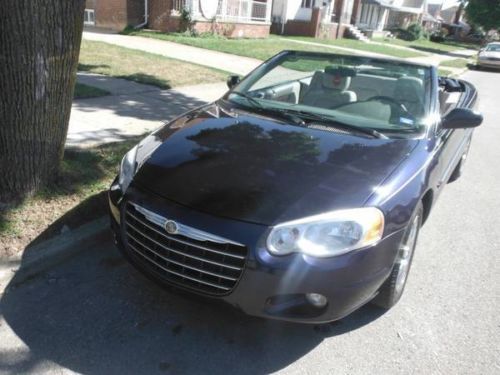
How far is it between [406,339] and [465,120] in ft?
5.72

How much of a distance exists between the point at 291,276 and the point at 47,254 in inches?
73.1

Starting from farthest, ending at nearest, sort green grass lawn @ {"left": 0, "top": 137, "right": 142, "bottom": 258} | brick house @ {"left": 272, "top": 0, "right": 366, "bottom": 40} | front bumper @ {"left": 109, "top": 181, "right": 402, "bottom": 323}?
brick house @ {"left": 272, "top": 0, "right": 366, "bottom": 40}
green grass lawn @ {"left": 0, "top": 137, "right": 142, "bottom": 258}
front bumper @ {"left": 109, "top": 181, "right": 402, "bottom": 323}

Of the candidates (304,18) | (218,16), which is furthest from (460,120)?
(304,18)

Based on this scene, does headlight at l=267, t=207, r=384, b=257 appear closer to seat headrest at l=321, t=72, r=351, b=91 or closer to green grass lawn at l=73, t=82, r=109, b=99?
seat headrest at l=321, t=72, r=351, b=91

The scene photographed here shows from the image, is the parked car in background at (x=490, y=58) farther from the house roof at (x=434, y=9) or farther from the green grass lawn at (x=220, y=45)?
the house roof at (x=434, y=9)

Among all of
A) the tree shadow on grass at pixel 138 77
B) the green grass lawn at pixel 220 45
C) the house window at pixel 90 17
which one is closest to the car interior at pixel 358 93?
the tree shadow on grass at pixel 138 77

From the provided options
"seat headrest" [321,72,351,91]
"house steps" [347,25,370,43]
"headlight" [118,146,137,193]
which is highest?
"seat headrest" [321,72,351,91]

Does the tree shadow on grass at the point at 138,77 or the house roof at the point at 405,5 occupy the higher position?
the house roof at the point at 405,5

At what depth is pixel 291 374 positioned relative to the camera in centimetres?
244

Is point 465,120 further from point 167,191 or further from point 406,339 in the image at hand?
point 167,191

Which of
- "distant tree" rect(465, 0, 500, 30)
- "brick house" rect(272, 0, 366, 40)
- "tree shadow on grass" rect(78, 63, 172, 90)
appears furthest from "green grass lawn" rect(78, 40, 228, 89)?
"distant tree" rect(465, 0, 500, 30)

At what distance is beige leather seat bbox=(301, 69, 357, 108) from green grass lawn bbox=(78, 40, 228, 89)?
5149mm

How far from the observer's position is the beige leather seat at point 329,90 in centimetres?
379

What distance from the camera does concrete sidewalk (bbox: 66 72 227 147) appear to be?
5508 mm
